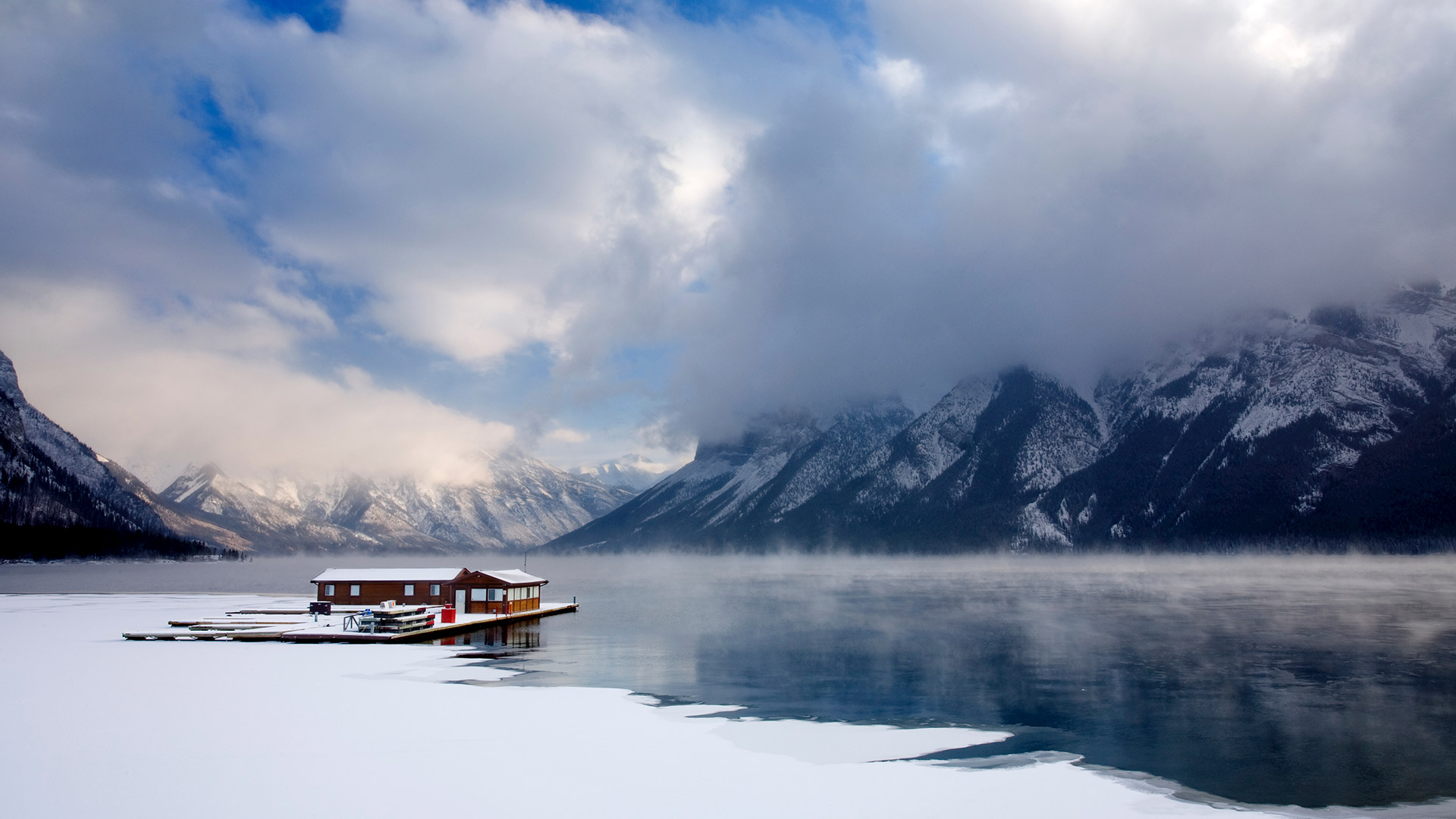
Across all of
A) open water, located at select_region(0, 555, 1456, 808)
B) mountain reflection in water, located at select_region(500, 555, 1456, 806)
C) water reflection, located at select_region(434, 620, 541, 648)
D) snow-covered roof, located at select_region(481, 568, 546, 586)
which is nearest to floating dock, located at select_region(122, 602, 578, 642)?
water reflection, located at select_region(434, 620, 541, 648)

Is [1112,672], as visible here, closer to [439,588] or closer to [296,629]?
[296,629]

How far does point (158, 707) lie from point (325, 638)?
31204 mm

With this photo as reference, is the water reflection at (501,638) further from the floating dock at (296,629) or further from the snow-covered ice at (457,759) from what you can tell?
the snow-covered ice at (457,759)

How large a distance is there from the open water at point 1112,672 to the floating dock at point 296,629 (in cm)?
355

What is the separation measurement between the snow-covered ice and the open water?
11.5 feet

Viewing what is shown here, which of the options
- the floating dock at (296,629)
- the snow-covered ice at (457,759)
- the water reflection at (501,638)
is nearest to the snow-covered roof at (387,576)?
the floating dock at (296,629)

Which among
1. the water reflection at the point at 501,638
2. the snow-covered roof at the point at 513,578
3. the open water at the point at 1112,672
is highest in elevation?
the snow-covered roof at the point at 513,578

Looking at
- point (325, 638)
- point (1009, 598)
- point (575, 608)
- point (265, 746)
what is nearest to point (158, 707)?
point (265, 746)

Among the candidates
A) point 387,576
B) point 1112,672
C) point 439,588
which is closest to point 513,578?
point 439,588

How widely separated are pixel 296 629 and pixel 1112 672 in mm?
60410

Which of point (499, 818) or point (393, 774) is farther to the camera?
point (393, 774)

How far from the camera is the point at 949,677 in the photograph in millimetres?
Answer: 47438

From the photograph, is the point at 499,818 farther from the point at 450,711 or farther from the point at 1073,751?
the point at 1073,751

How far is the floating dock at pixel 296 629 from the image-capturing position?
65.3 meters
